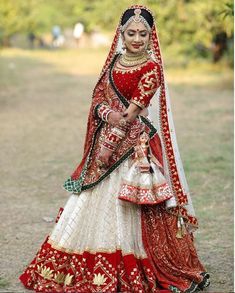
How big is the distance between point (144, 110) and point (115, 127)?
249 mm

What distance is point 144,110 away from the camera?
460 cm

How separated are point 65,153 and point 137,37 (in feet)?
19.2

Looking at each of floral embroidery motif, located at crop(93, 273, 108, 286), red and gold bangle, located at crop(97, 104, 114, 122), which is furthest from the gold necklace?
floral embroidery motif, located at crop(93, 273, 108, 286)

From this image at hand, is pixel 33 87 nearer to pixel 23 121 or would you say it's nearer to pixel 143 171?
pixel 23 121

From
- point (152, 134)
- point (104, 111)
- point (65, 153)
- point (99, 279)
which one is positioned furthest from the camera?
point (65, 153)

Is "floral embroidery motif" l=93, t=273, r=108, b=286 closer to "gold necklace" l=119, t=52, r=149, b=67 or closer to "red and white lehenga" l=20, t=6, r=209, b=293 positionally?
"red and white lehenga" l=20, t=6, r=209, b=293

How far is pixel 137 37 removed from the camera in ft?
14.5

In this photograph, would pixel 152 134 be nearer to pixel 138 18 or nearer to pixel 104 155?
pixel 104 155

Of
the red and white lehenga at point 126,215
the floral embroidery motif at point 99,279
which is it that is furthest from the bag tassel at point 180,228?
the floral embroidery motif at point 99,279

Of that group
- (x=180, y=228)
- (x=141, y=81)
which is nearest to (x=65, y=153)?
(x=180, y=228)

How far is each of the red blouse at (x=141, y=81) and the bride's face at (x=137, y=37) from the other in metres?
0.10

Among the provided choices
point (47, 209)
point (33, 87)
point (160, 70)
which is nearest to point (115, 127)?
point (160, 70)

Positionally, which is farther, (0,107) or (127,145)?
(0,107)

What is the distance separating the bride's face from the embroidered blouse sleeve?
0.43ft
